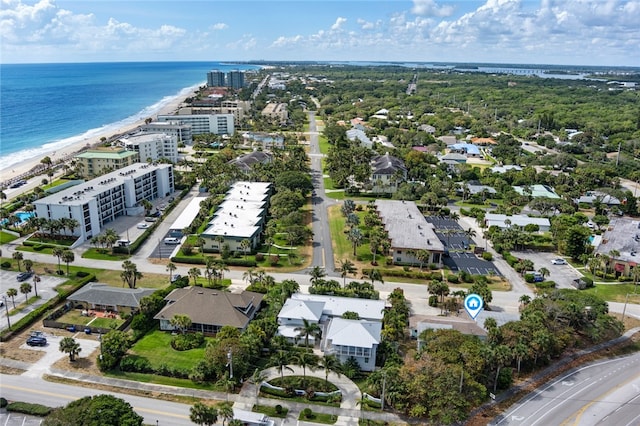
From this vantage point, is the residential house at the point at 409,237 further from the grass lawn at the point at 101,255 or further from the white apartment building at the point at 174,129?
the white apartment building at the point at 174,129

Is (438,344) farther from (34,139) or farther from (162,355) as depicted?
(34,139)

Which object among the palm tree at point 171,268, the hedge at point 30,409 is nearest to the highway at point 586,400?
the hedge at point 30,409

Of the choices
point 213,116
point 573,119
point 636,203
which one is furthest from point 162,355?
point 573,119

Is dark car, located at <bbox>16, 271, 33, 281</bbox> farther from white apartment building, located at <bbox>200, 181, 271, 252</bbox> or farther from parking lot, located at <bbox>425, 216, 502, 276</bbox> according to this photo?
parking lot, located at <bbox>425, 216, 502, 276</bbox>

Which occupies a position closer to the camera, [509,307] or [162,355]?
[162,355]

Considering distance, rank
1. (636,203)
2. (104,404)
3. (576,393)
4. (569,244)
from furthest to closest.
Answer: (636,203) < (569,244) < (576,393) < (104,404)

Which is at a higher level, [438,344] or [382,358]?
[438,344]

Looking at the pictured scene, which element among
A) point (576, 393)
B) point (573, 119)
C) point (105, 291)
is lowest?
point (576, 393)
